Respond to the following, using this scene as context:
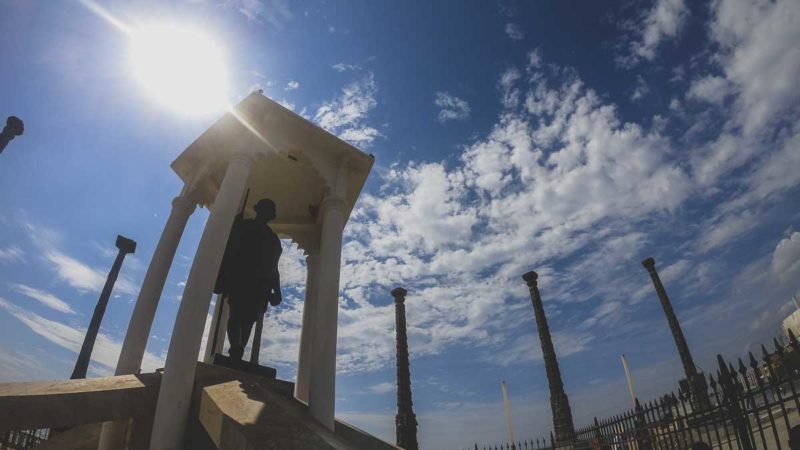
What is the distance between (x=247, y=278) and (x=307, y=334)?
6.57 feet

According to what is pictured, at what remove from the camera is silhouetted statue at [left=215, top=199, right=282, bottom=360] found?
215 inches

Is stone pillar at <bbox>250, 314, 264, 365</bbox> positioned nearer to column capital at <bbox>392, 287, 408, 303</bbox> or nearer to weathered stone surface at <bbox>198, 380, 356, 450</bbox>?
column capital at <bbox>392, 287, 408, 303</bbox>

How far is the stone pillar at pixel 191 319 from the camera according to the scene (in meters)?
3.70

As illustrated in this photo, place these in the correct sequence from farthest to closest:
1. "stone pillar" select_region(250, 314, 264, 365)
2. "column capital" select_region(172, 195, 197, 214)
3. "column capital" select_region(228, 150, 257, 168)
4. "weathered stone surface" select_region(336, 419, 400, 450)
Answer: "stone pillar" select_region(250, 314, 264, 365)
"column capital" select_region(172, 195, 197, 214)
"column capital" select_region(228, 150, 257, 168)
"weathered stone surface" select_region(336, 419, 400, 450)

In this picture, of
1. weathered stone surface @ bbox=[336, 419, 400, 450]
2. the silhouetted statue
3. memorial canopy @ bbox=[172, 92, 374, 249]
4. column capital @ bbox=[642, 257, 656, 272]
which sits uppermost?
column capital @ bbox=[642, 257, 656, 272]

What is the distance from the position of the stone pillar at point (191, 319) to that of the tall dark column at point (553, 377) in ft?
49.5

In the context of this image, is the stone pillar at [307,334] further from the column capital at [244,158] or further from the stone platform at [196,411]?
the column capital at [244,158]

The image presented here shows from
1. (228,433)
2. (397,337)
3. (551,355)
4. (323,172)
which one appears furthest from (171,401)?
(551,355)

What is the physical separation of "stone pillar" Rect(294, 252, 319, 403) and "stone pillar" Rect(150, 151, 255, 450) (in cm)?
263

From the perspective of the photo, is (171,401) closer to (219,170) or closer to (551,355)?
(219,170)

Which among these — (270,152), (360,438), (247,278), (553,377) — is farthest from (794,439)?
(553,377)

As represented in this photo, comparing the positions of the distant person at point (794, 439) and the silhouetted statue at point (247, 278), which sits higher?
the silhouetted statue at point (247, 278)

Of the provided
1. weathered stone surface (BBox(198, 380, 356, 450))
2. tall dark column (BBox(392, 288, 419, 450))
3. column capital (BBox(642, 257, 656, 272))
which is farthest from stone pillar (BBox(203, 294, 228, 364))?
column capital (BBox(642, 257, 656, 272))

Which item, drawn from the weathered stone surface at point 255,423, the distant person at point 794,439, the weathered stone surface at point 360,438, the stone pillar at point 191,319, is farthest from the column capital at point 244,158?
the distant person at point 794,439
